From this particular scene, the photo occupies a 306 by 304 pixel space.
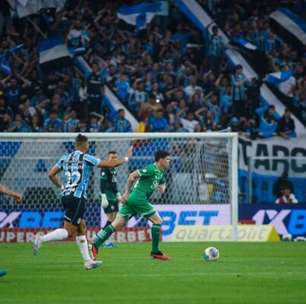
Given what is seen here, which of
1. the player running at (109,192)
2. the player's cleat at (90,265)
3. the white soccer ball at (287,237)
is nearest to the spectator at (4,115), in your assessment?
the player running at (109,192)

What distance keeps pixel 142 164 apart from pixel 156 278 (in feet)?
40.6

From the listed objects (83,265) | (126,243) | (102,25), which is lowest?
(126,243)

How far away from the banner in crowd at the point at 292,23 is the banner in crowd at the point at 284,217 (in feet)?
26.7

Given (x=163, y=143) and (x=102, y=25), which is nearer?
(x=163, y=143)

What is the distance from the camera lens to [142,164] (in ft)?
90.1

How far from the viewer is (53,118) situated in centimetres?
2920

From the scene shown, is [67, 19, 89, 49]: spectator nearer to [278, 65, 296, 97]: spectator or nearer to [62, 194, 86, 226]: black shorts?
[278, 65, 296, 97]: spectator

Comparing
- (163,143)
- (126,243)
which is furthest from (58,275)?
(163,143)

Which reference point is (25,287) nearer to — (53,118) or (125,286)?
(125,286)

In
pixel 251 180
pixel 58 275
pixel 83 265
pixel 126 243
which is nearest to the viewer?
pixel 58 275

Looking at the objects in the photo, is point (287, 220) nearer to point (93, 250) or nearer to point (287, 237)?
point (287, 237)

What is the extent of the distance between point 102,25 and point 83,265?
52.6 ft

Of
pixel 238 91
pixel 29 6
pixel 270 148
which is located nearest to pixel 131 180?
pixel 270 148

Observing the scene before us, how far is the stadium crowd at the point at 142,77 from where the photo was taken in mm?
29750
